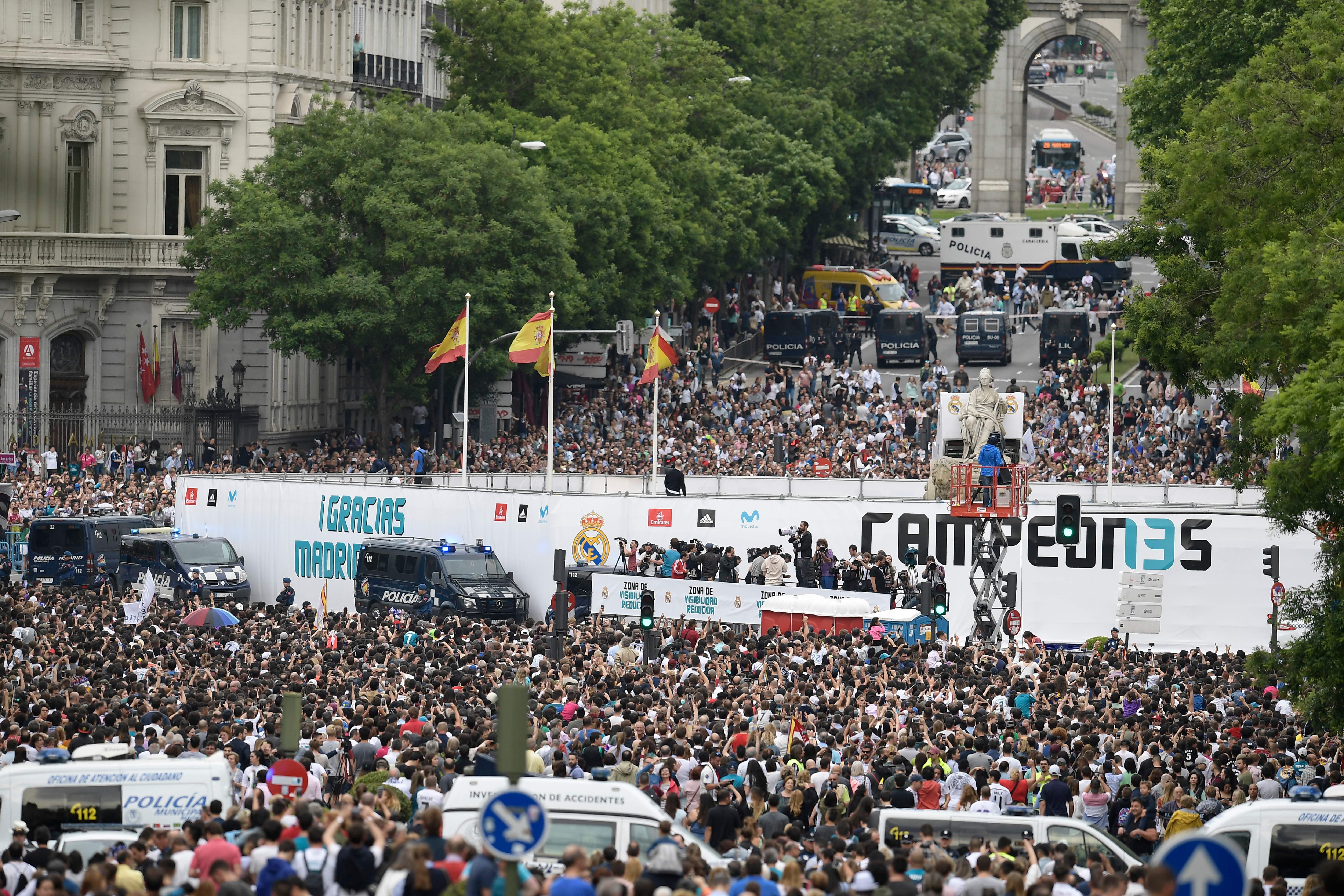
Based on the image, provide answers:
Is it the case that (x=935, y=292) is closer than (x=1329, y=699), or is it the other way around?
(x=1329, y=699)

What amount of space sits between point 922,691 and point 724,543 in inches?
685

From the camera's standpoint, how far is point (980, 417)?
46.2 m

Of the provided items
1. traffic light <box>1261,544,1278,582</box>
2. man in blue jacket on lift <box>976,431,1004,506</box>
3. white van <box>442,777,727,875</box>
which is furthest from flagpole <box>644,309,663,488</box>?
white van <box>442,777,727,875</box>

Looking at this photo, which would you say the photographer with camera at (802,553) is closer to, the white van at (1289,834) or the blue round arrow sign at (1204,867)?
the white van at (1289,834)

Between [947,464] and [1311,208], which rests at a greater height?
[1311,208]

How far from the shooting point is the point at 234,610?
45.4 metres

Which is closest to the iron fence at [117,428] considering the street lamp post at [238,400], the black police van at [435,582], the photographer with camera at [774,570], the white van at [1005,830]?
the street lamp post at [238,400]

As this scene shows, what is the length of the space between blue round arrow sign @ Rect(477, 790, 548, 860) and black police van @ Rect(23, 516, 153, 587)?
37.4 m

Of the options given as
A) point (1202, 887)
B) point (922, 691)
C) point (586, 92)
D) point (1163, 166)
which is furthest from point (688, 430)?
point (1202, 887)

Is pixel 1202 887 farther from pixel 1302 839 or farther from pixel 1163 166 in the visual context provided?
pixel 1163 166

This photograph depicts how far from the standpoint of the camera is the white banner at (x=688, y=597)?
148ft

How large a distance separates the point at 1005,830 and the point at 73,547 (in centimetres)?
3400

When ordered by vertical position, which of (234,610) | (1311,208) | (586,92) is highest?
(586,92)

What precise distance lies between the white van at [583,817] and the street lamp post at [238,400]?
47.5m
